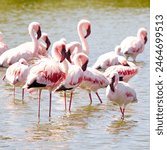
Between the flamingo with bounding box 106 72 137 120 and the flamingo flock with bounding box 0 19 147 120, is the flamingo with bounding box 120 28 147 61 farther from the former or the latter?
the flamingo with bounding box 106 72 137 120

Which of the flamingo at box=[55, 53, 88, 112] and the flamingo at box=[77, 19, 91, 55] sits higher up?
the flamingo at box=[77, 19, 91, 55]

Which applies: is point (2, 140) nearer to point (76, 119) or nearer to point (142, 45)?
point (76, 119)

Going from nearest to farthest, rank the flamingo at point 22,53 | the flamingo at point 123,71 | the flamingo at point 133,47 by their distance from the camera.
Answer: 1. the flamingo at point 123,71
2. the flamingo at point 22,53
3. the flamingo at point 133,47

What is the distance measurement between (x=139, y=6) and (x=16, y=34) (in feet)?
33.5

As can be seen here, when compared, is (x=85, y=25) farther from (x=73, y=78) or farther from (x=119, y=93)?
(x=119, y=93)

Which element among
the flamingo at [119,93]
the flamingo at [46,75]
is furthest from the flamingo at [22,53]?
the flamingo at [119,93]

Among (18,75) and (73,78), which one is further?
(18,75)

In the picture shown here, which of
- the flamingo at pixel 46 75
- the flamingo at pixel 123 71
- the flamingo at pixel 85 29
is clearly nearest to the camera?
the flamingo at pixel 46 75

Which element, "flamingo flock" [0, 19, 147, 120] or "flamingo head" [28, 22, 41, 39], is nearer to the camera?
"flamingo flock" [0, 19, 147, 120]

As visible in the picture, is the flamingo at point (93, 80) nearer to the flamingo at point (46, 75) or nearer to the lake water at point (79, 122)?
the lake water at point (79, 122)

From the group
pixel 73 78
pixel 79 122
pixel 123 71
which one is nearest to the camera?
pixel 79 122

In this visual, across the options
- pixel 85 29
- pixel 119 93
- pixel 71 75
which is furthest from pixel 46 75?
pixel 85 29

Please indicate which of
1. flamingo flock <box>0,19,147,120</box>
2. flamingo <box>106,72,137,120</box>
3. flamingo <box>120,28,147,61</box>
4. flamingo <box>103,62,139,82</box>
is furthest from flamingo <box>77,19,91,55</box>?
flamingo <box>106,72,137,120</box>

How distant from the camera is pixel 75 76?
10.5m
